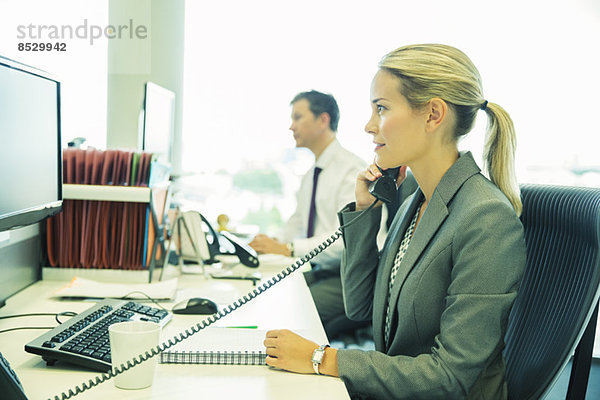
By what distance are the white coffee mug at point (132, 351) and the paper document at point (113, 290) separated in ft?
1.93

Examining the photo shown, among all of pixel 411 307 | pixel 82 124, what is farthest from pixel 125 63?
pixel 411 307

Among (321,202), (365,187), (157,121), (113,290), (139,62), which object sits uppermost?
(139,62)

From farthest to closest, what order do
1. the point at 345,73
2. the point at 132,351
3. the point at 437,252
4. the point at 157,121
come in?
the point at 345,73 → the point at 157,121 → the point at 437,252 → the point at 132,351

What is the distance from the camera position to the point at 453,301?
41.5 inches

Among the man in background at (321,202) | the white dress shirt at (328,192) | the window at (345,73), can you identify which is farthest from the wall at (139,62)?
the white dress shirt at (328,192)

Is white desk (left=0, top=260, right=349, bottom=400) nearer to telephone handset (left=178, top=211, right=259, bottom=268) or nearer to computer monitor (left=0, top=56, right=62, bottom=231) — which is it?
computer monitor (left=0, top=56, right=62, bottom=231)

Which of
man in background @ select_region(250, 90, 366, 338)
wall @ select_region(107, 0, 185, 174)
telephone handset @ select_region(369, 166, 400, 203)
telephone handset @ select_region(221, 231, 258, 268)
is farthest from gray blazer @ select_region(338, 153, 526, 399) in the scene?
wall @ select_region(107, 0, 185, 174)

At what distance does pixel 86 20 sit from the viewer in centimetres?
278

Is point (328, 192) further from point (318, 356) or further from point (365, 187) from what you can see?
point (318, 356)

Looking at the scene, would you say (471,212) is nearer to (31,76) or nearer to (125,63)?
(31,76)

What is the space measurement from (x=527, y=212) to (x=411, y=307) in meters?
0.34

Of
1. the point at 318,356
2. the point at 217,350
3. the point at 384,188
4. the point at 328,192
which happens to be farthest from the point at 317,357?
the point at 328,192

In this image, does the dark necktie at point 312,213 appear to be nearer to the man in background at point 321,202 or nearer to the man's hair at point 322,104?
the man in background at point 321,202

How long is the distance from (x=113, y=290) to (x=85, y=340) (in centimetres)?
49
